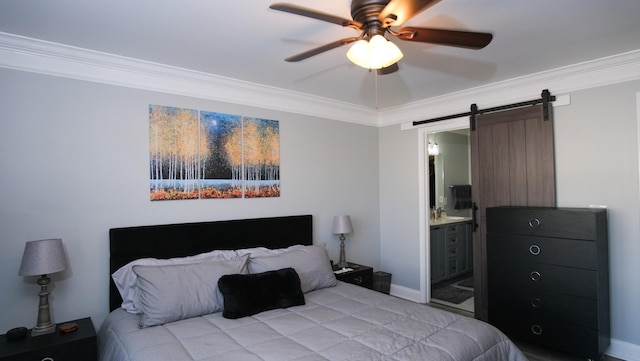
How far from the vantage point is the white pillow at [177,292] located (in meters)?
2.27

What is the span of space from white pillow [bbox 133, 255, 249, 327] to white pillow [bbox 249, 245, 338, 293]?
0.35 metres

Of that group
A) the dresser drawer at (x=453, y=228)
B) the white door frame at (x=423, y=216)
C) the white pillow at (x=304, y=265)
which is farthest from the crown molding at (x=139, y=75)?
the dresser drawer at (x=453, y=228)

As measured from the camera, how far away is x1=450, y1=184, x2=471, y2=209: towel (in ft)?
19.1

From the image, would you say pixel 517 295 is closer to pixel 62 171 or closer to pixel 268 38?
pixel 268 38

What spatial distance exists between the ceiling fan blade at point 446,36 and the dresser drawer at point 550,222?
1.75 meters

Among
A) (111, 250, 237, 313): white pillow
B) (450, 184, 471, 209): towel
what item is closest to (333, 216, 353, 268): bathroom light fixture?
(111, 250, 237, 313): white pillow

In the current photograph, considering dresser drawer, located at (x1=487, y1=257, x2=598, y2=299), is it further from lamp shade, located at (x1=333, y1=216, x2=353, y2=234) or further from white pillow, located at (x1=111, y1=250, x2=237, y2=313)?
white pillow, located at (x1=111, y1=250, x2=237, y2=313)

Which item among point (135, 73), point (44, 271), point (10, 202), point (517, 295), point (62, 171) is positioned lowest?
point (517, 295)

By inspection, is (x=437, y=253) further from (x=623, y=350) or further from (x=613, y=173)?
(x=613, y=173)

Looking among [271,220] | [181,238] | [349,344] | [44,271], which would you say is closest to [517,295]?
[349,344]

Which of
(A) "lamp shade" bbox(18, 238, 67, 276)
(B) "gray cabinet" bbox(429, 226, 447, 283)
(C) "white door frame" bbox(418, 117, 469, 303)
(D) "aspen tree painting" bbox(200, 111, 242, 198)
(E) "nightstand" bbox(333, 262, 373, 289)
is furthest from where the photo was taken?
(B) "gray cabinet" bbox(429, 226, 447, 283)

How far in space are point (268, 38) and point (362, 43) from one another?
3.04 feet

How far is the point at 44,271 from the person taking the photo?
217 cm

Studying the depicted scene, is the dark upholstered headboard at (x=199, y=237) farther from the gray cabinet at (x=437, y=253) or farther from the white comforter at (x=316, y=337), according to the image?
the gray cabinet at (x=437, y=253)
